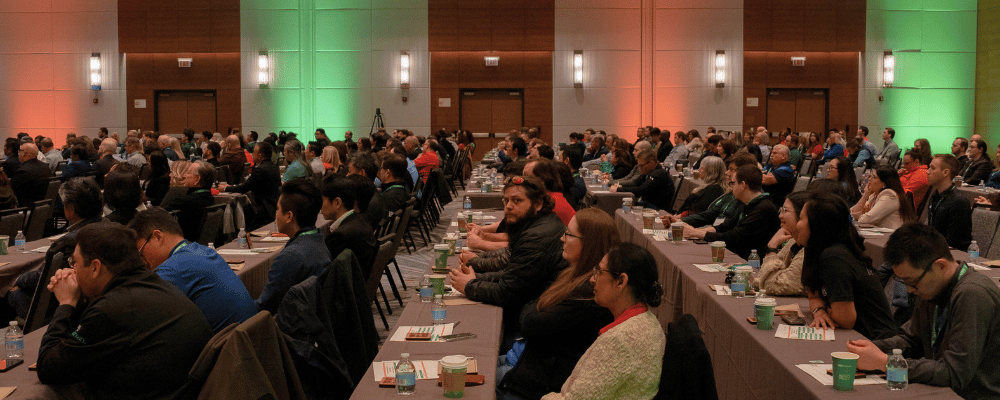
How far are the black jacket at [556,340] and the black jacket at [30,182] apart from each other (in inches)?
352

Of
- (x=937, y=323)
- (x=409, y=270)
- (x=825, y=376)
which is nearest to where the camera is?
(x=825, y=376)

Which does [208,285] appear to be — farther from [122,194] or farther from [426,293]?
[122,194]

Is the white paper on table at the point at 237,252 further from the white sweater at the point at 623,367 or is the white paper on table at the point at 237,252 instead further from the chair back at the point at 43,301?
the white sweater at the point at 623,367

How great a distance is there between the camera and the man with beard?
409 cm

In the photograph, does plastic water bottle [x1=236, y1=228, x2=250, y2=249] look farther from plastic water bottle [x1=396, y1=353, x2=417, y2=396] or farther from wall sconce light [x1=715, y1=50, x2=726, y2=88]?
wall sconce light [x1=715, y1=50, x2=726, y2=88]

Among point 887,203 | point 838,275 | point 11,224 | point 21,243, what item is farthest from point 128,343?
point 887,203

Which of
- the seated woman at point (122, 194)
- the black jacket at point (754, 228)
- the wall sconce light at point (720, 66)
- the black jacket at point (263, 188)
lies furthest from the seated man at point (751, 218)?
Answer: the wall sconce light at point (720, 66)

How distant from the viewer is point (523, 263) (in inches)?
162

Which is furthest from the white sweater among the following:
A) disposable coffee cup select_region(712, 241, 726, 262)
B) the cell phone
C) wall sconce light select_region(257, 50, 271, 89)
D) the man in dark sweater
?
wall sconce light select_region(257, 50, 271, 89)

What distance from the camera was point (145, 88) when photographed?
67.4 feet

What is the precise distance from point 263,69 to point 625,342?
1888 centimetres

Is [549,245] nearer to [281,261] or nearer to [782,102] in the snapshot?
[281,261]

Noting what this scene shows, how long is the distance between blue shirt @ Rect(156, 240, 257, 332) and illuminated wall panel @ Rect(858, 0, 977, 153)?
63.9ft

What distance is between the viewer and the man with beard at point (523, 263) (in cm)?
409
